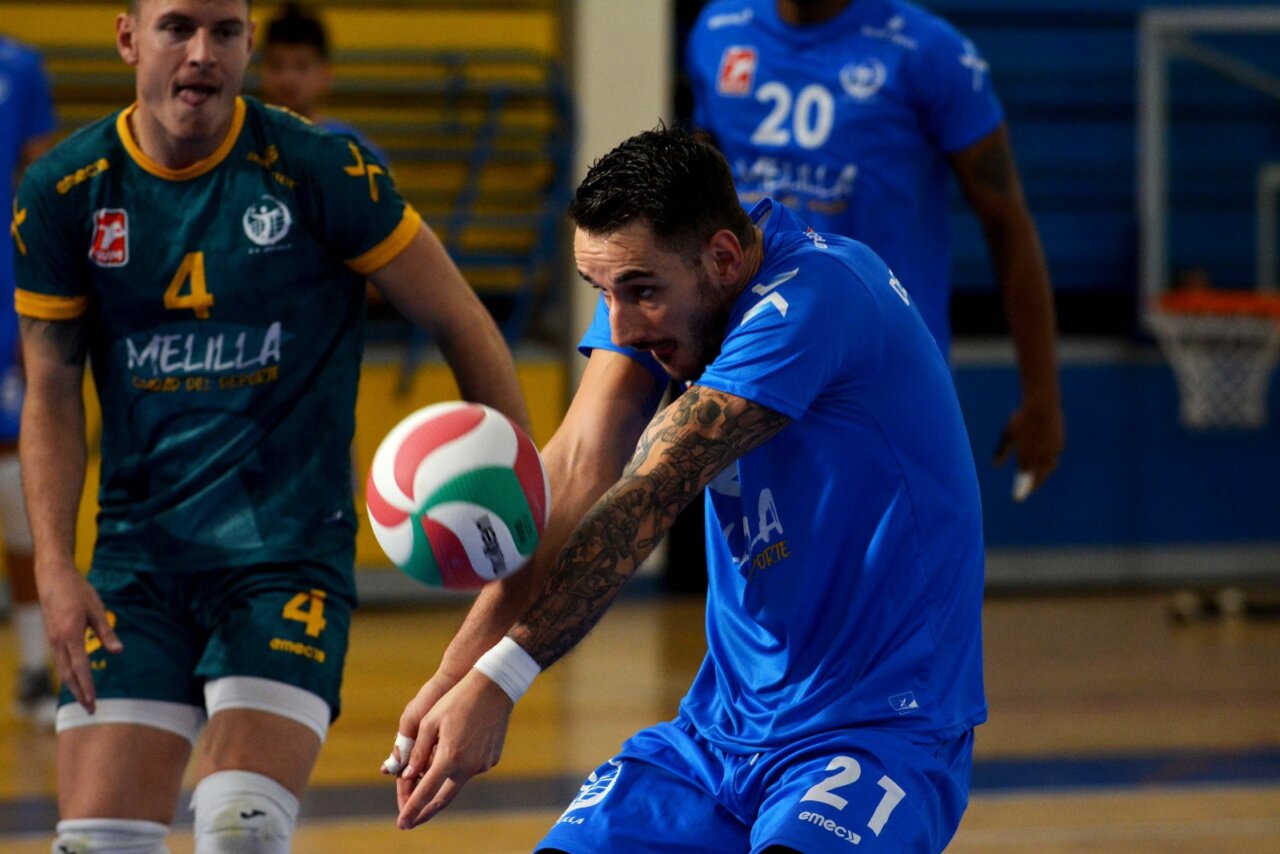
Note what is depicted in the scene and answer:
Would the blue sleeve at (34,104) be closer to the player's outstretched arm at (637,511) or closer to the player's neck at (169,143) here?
the player's neck at (169,143)

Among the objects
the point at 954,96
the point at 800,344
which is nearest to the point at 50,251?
the point at 800,344

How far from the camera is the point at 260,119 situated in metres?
3.31

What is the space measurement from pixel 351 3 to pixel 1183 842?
615cm

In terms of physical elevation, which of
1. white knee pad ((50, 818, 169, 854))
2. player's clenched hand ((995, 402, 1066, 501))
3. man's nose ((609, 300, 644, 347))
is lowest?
white knee pad ((50, 818, 169, 854))

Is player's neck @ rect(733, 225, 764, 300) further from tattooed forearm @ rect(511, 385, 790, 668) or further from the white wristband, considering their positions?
the white wristband

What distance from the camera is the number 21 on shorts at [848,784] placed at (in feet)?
8.14

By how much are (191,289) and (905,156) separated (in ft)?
6.12

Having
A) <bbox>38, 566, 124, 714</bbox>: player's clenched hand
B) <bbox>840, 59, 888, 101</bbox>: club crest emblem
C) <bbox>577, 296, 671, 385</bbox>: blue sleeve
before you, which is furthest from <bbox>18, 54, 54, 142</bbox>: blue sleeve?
<bbox>577, 296, 671, 385</bbox>: blue sleeve

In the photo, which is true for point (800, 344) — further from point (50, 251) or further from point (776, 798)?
point (50, 251)

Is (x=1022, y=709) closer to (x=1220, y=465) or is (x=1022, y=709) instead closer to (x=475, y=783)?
(x=475, y=783)

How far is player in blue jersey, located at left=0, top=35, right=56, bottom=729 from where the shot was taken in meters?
6.44

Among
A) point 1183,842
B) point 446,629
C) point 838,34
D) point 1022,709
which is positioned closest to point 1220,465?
point 1022,709

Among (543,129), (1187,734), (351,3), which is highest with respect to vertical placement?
(351,3)

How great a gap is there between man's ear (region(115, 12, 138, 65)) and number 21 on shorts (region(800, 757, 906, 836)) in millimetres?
1732
